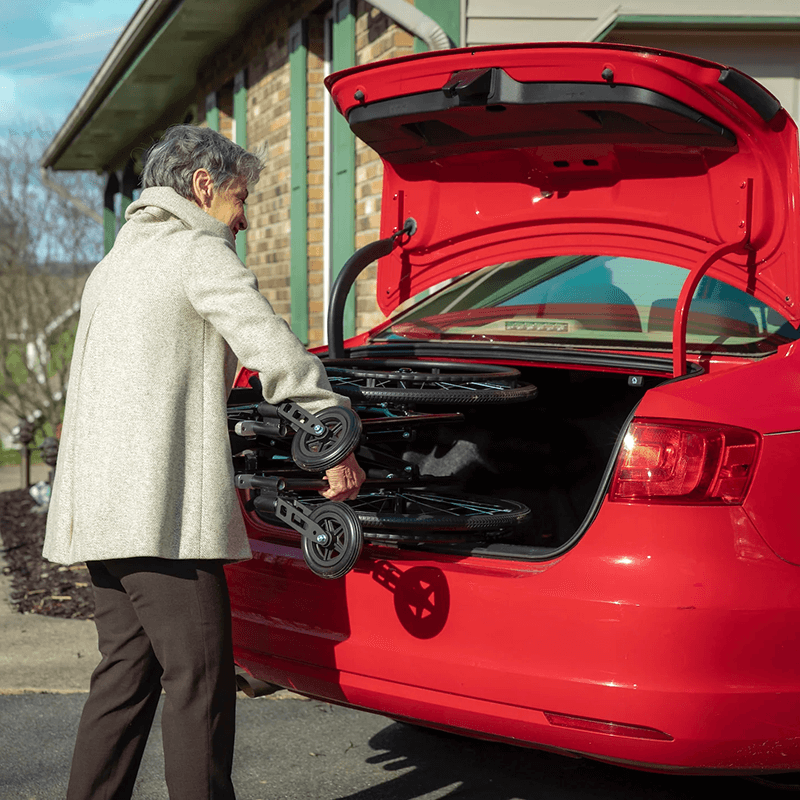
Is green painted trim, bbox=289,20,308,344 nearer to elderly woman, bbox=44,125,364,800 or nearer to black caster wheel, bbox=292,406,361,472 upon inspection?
elderly woman, bbox=44,125,364,800

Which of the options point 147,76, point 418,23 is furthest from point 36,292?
point 418,23

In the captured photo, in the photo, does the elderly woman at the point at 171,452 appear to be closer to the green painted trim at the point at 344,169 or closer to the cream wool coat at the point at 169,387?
the cream wool coat at the point at 169,387

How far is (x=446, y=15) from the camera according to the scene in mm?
6297

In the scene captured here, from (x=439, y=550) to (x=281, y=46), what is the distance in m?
7.12

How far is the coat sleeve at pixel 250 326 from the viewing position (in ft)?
7.87

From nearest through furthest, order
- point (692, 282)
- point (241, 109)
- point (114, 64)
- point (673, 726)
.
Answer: point (673, 726) < point (692, 282) < point (241, 109) < point (114, 64)

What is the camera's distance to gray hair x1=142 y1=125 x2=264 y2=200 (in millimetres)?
2564

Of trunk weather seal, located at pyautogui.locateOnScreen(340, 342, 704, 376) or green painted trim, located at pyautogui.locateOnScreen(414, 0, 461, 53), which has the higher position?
green painted trim, located at pyautogui.locateOnScreen(414, 0, 461, 53)

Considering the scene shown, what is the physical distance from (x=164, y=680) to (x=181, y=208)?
107cm

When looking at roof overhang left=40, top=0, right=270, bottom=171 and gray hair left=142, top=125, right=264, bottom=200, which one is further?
roof overhang left=40, top=0, right=270, bottom=171

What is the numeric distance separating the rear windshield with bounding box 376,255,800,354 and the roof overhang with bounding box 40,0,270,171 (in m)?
5.90

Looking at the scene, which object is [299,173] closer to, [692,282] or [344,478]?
[692,282]

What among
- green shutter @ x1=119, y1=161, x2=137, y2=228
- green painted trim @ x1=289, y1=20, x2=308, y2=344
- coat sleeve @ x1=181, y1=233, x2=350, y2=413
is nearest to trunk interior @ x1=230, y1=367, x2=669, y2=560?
coat sleeve @ x1=181, y1=233, x2=350, y2=413

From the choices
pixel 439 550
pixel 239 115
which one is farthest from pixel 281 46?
pixel 439 550
